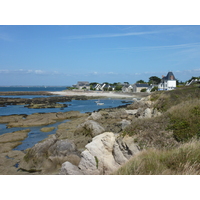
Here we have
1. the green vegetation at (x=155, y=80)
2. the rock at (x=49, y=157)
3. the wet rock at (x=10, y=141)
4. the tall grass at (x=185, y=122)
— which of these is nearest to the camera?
the tall grass at (x=185, y=122)

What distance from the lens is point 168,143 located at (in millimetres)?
8445

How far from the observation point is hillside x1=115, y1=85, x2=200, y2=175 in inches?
200

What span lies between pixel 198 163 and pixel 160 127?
4472 mm

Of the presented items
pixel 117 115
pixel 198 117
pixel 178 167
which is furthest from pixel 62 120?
pixel 178 167

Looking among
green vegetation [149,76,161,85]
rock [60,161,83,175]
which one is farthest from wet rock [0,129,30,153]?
green vegetation [149,76,161,85]

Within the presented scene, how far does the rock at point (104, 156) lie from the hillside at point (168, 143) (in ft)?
1.94

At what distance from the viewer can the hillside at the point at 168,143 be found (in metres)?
5.08

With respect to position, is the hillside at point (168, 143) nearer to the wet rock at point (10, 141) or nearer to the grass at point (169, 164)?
the grass at point (169, 164)

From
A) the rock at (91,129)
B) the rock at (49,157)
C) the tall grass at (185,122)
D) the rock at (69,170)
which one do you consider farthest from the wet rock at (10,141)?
the tall grass at (185,122)

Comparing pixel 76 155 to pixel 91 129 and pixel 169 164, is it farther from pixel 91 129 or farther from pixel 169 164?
pixel 169 164

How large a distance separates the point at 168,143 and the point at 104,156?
10.5 feet

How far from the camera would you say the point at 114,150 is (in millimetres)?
9812

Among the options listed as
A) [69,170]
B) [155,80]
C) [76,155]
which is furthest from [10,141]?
[155,80]

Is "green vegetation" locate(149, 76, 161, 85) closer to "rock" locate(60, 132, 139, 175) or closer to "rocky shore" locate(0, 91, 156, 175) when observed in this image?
"rocky shore" locate(0, 91, 156, 175)
